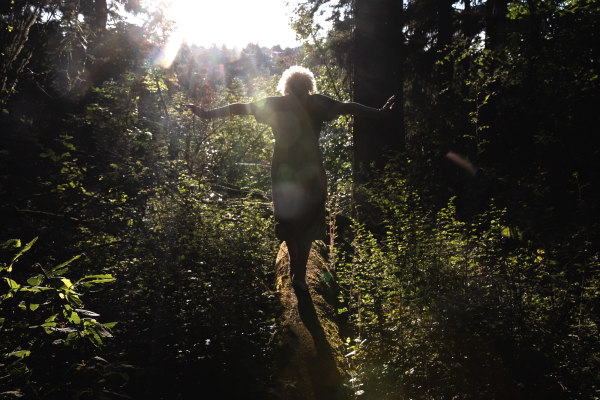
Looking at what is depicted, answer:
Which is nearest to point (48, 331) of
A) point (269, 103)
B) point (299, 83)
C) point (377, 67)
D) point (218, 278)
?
point (218, 278)

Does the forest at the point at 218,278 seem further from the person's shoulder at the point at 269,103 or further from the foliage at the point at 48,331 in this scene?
the person's shoulder at the point at 269,103

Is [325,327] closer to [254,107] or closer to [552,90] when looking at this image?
[254,107]

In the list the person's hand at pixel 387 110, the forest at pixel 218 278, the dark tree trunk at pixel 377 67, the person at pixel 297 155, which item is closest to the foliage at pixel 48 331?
the forest at pixel 218 278

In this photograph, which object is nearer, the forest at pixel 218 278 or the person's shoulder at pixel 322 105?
the forest at pixel 218 278

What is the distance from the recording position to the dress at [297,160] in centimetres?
469

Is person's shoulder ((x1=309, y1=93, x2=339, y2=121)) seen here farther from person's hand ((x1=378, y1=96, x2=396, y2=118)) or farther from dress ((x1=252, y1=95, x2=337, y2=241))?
person's hand ((x1=378, y1=96, x2=396, y2=118))

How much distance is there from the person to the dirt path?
450 millimetres

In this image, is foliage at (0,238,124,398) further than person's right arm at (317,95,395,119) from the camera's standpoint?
No

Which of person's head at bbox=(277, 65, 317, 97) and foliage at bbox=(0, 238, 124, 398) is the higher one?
person's head at bbox=(277, 65, 317, 97)

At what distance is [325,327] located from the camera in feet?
12.4

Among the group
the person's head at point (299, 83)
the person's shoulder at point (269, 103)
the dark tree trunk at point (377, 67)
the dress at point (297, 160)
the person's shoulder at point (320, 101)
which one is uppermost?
the dark tree trunk at point (377, 67)

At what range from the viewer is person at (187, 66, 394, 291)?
4691mm

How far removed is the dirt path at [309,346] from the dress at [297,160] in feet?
2.28

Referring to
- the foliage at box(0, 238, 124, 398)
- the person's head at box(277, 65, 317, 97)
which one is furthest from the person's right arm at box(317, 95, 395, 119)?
the foliage at box(0, 238, 124, 398)
